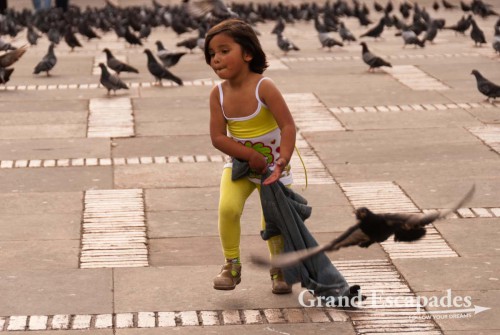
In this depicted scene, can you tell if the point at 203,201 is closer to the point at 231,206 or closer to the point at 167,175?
the point at 167,175

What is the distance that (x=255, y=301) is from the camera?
732cm

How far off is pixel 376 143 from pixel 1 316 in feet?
21.0

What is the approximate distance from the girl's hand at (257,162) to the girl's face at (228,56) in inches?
20.0

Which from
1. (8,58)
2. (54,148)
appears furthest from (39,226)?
(8,58)

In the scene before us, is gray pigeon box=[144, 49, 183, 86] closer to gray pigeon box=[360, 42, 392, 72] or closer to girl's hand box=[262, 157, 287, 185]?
gray pigeon box=[360, 42, 392, 72]

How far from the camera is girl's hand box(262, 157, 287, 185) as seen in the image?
22.5 feet

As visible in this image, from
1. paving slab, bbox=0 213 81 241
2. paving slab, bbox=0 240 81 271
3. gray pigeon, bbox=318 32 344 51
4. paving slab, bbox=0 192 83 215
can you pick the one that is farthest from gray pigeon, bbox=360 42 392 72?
paving slab, bbox=0 240 81 271

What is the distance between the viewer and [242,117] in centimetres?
714

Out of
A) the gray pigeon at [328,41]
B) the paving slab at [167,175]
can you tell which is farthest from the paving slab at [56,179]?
the gray pigeon at [328,41]

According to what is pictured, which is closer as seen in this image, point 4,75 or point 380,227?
point 380,227

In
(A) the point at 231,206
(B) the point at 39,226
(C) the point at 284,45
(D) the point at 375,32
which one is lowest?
(D) the point at 375,32

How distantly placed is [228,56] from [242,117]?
38 centimetres

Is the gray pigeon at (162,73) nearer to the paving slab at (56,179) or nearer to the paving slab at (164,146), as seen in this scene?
the paving slab at (164,146)

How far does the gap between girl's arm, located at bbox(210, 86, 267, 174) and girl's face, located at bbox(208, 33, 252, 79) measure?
19cm
